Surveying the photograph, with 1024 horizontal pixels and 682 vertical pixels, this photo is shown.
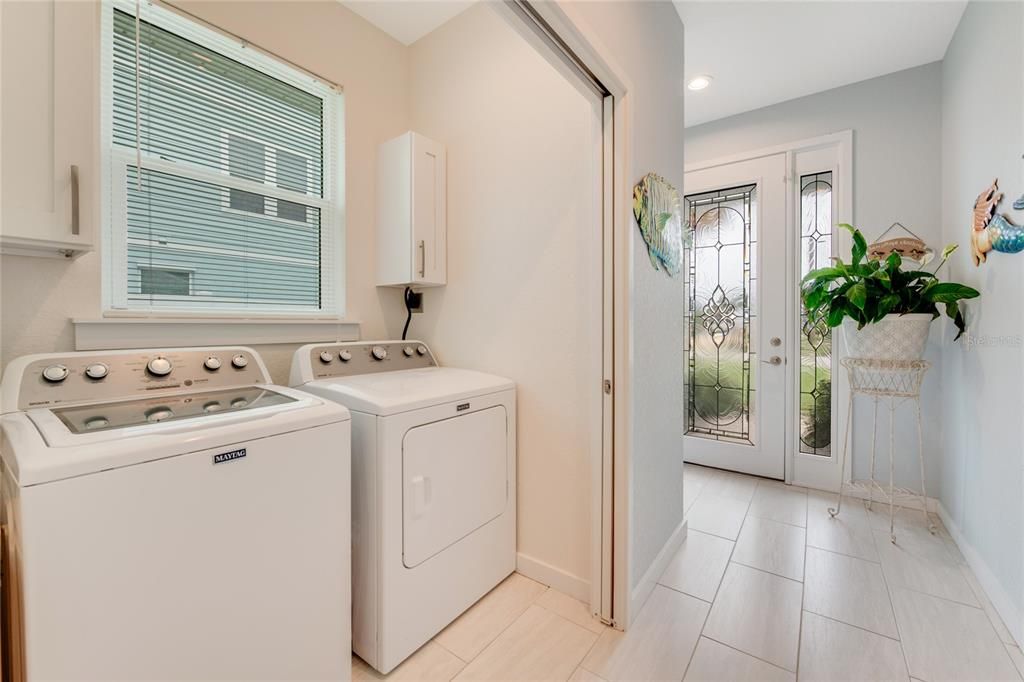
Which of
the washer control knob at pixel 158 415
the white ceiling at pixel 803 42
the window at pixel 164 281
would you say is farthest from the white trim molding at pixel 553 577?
the white ceiling at pixel 803 42

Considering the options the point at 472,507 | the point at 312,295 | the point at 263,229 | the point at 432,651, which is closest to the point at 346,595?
the point at 432,651

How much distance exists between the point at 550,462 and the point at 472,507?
0.40 metres

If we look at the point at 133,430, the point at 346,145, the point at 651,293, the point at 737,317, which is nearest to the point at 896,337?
the point at 737,317

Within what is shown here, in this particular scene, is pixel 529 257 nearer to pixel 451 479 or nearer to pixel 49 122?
pixel 451 479

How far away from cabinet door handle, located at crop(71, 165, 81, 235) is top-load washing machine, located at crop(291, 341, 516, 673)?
2.64 feet

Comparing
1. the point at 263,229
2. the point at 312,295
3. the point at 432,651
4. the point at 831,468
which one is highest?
the point at 263,229

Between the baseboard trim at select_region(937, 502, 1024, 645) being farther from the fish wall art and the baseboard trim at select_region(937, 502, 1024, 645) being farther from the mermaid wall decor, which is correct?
the fish wall art

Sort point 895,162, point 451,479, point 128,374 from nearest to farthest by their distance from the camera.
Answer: point 128,374, point 451,479, point 895,162

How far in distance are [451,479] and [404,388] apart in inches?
15.2

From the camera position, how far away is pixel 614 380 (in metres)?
1.60

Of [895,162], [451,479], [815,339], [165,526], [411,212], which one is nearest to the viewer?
[165,526]

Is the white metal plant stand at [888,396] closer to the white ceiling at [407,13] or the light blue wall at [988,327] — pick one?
the light blue wall at [988,327]

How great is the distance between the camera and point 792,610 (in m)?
1.68

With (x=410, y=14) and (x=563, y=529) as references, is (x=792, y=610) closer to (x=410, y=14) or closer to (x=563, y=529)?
(x=563, y=529)
